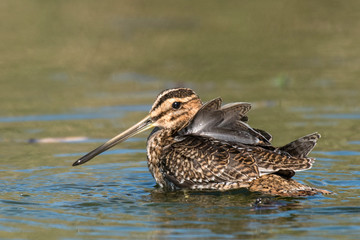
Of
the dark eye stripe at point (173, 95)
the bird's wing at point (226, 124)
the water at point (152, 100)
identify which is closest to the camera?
the water at point (152, 100)

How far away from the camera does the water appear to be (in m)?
8.38

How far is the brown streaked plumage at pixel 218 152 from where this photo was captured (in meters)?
9.10

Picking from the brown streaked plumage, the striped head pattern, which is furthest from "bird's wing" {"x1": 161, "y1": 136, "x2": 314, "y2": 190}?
the striped head pattern

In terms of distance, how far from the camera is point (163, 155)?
985 cm

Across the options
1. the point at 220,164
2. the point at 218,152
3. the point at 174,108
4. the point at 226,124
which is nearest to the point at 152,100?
the point at 174,108

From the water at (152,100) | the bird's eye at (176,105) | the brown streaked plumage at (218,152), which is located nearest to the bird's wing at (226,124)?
the brown streaked plumage at (218,152)

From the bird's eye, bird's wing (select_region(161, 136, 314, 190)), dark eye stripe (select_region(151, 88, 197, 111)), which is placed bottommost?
bird's wing (select_region(161, 136, 314, 190))

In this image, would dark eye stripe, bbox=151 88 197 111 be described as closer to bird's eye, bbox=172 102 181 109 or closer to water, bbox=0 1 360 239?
bird's eye, bbox=172 102 181 109

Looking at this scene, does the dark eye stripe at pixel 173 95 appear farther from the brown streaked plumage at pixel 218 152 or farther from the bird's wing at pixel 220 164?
the bird's wing at pixel 220 164

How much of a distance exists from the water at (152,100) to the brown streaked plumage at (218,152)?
0.19m

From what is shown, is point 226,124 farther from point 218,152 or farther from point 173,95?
point 173,95

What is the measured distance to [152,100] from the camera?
15.2m

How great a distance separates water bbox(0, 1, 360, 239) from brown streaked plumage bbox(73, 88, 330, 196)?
194 mm

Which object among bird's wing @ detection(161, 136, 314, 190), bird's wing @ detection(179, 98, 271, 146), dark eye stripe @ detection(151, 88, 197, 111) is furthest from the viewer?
dark eye stripe @ detection(151, 88, 197, 111)
